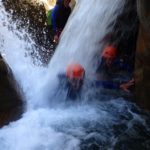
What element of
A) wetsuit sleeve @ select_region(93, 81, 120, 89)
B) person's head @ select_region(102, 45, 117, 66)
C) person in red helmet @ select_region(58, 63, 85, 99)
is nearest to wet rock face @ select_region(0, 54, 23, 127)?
person in red helmet @ select_region(58, 63, 85, 99)

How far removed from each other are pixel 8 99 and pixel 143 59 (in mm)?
2360

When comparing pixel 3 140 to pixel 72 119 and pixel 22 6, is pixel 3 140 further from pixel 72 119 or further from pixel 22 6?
pixel 22 6

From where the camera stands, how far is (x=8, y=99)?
6.50 metres

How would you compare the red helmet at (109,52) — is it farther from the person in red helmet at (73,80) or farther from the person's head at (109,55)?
the person in red helmet at (73,80)

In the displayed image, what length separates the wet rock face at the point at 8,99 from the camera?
642 centimetres

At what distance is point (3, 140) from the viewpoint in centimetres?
593

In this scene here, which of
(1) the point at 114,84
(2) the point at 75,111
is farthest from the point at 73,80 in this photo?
(1) the point at 114,84

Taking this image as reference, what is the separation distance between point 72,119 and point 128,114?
0.97 metres

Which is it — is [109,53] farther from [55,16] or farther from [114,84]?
[55,16]

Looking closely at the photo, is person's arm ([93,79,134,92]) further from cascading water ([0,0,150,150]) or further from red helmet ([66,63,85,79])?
red helmet ([66,63,85,79])

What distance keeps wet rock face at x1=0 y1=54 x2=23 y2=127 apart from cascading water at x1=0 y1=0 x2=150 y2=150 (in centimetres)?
14

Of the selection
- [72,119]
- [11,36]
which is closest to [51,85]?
[72,119]

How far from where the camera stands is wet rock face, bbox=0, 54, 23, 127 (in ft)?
21.1

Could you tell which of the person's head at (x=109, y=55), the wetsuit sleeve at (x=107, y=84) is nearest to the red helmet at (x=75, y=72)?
the wetsuit sleeve at (x=107, y=84)
